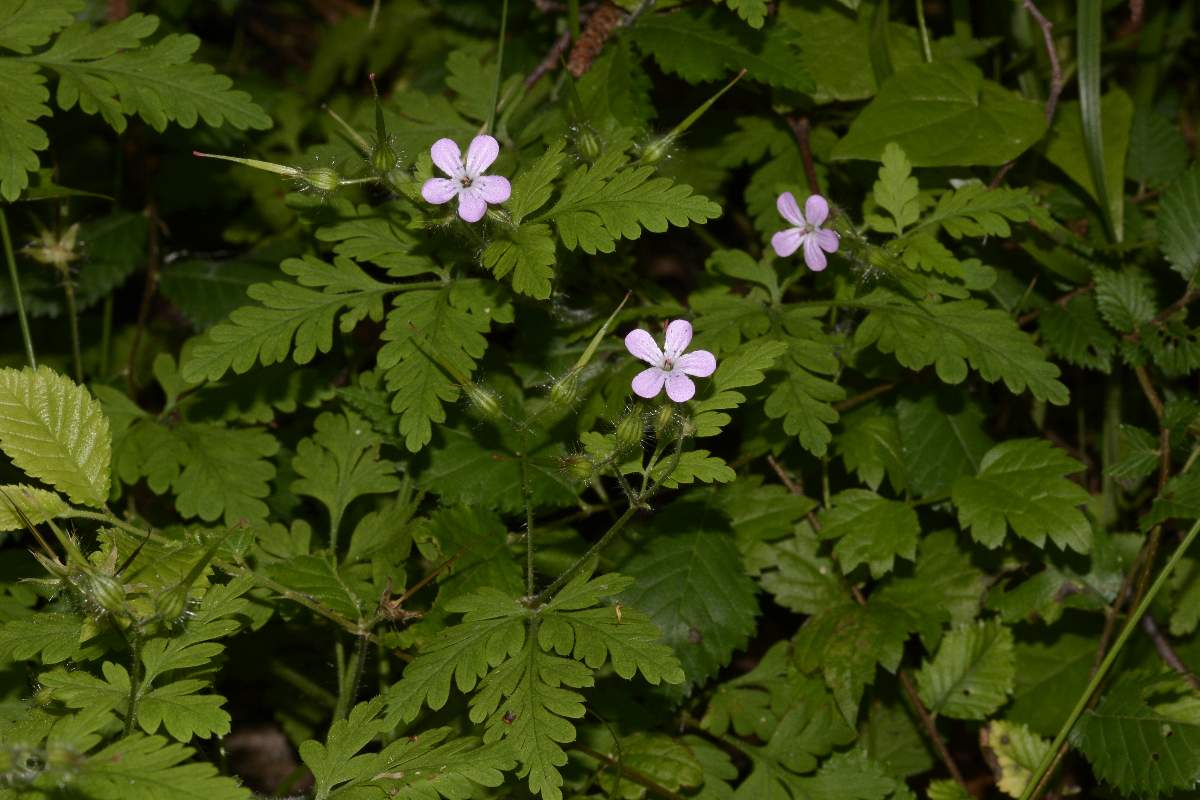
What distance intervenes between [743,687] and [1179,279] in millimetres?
2003

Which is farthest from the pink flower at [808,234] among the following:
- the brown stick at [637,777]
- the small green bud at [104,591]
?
the small green bud at [104,591]

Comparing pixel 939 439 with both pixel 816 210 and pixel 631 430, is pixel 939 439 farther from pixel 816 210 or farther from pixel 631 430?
pixel 631 430

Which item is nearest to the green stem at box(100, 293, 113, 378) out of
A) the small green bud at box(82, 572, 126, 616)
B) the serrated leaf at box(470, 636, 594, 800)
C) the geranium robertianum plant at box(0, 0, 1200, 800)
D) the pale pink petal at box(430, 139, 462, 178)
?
the geranium robertianum plant at box(0, 0, 1200, 800)

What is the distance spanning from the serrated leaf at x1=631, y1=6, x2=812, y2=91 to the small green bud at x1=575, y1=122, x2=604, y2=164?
566 mm

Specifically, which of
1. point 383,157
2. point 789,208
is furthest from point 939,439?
point 383,157

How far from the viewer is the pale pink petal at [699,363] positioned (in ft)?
7.99

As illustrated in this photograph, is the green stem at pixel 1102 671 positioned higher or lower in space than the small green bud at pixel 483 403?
lower

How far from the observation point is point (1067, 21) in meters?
3.71

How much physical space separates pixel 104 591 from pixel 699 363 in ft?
4.45

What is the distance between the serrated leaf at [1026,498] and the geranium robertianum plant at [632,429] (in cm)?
1

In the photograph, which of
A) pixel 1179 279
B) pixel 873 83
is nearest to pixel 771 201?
pixel 873 83

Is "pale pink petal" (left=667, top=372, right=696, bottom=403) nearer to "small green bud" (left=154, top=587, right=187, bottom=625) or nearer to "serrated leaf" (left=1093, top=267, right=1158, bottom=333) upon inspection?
"small green bud" (left=154, top=587, right=187, bottom=625)

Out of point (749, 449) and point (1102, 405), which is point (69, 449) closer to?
point (749, 449)

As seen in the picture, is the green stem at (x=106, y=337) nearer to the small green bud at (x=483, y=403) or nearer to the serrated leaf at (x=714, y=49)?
the small green bud at (x=483, y=403)
